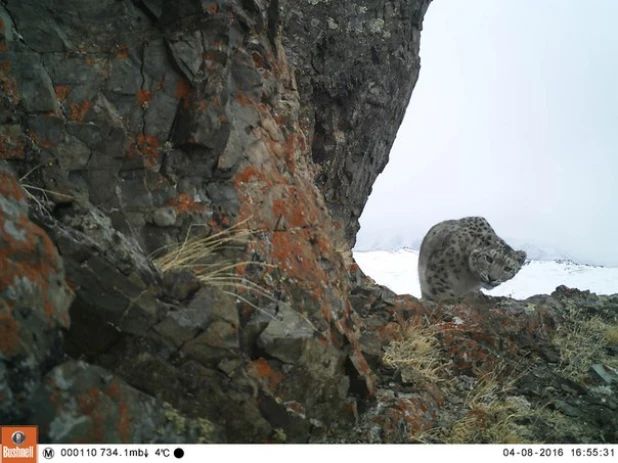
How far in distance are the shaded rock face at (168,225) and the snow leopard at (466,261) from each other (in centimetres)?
466

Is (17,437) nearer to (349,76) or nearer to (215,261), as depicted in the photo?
(215,261)

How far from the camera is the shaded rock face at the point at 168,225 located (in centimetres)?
315

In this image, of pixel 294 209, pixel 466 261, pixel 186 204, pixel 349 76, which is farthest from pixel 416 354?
pixel 349 76

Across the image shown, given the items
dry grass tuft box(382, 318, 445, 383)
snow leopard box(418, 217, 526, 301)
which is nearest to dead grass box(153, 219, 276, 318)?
dry grass tuft box(382, 318, 445, 383)

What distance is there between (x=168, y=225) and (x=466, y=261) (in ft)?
21.0

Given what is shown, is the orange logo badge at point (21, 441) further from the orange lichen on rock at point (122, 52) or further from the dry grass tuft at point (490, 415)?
the dry grass tuft at point (490, 415)

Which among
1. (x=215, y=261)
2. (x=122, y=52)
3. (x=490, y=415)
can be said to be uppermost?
(x=122, y=52)

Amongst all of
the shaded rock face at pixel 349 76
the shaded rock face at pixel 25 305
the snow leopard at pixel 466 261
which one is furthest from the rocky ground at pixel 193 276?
the shaded rock face at pixel 349 76

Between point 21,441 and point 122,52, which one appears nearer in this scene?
point 21,441

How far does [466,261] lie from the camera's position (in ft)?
30.7

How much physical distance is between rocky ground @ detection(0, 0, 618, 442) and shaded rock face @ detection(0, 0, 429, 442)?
0.01m

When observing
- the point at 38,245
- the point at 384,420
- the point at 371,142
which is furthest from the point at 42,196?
the point at 371,142

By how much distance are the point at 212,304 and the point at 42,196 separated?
4.28 feet

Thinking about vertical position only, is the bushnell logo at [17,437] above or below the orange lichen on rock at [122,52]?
below
